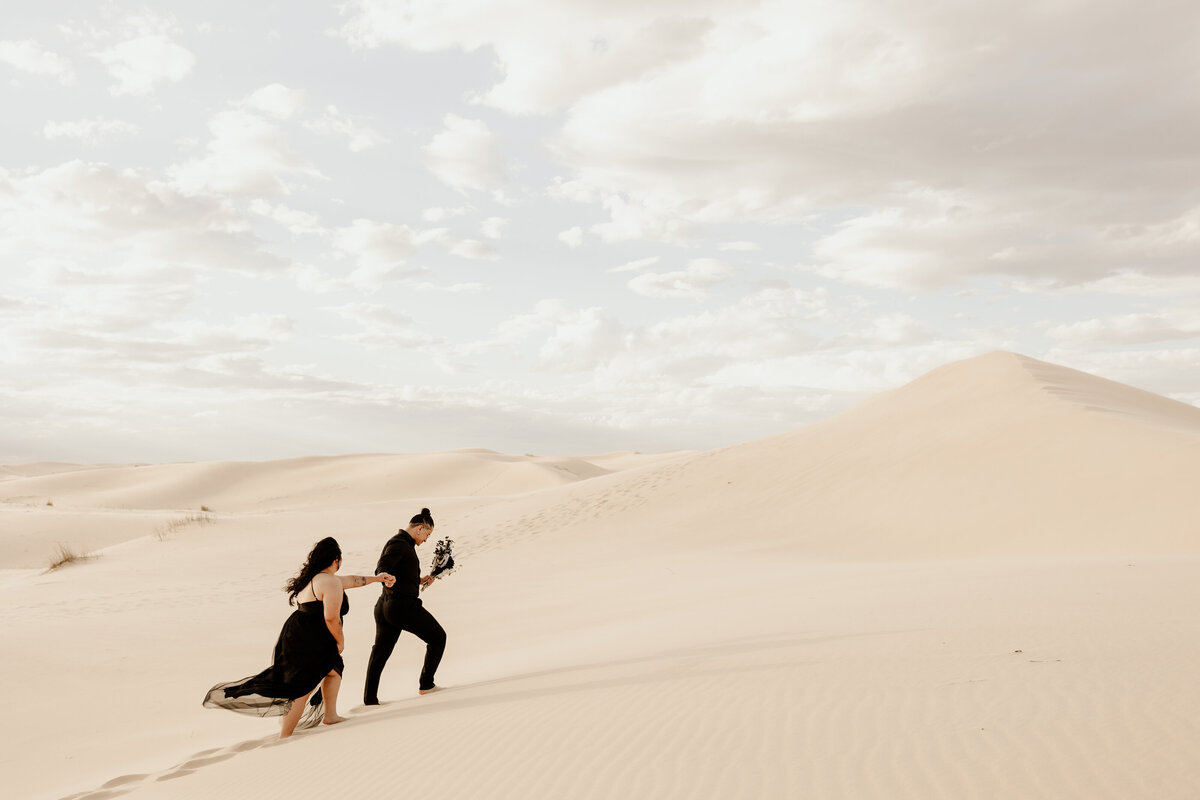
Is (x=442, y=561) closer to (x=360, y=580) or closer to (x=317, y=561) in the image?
(x=360, y=580)

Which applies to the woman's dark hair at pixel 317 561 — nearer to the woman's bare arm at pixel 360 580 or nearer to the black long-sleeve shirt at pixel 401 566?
the woman's bare arm at pixel 360 580

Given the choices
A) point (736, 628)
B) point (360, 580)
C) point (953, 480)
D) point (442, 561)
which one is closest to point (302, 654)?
point (360, 580)

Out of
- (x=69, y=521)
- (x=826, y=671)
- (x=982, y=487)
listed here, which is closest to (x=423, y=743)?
(x=826, y=671)

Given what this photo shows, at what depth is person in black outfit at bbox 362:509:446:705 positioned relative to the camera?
699 centimetres

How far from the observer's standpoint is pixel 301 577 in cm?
622

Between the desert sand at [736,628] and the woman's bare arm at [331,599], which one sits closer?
the desert sand at [736,628]

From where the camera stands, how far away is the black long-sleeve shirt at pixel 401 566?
6.95 meters

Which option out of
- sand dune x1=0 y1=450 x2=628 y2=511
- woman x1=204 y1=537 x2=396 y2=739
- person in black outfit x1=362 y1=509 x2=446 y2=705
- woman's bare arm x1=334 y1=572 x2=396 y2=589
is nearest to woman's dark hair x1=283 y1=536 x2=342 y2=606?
woman x1=204 y1=537 x2=396 y2=739

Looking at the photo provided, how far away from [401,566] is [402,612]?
37 centimetres

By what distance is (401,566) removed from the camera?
700cm

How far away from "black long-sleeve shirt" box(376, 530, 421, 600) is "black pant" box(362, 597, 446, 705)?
0.07m

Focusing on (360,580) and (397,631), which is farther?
(397,631)

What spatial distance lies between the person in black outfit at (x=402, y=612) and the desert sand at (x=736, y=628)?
13.5 inches

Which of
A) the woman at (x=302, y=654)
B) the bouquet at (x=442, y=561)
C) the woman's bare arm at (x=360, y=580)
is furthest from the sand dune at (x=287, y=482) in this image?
the woman at (x=302, y=654)
